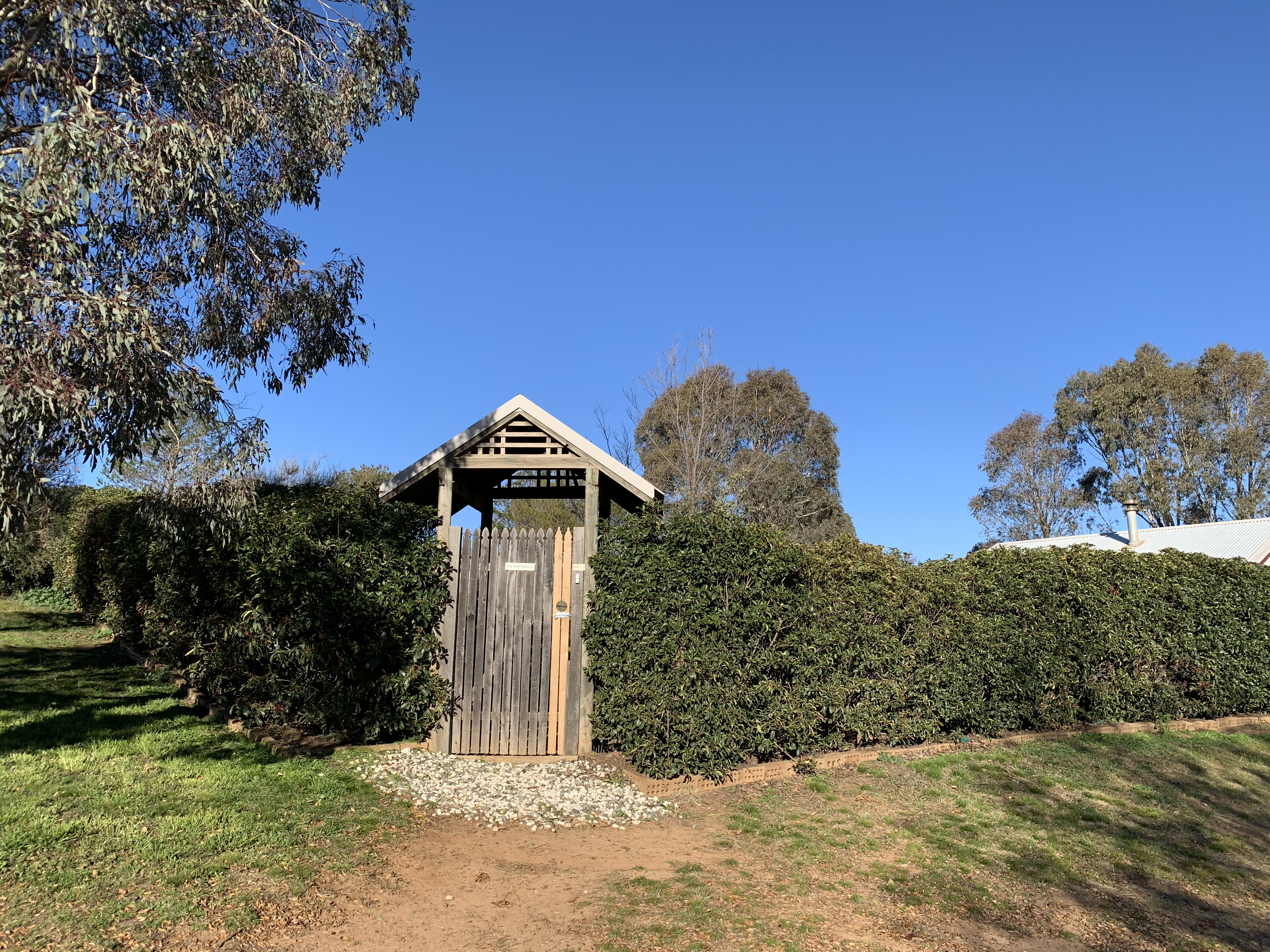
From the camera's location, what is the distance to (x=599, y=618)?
7879 millimetres

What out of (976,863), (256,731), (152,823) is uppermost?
(256,731)

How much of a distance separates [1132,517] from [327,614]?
2817cm

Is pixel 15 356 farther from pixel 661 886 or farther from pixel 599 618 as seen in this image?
pixel 661 886

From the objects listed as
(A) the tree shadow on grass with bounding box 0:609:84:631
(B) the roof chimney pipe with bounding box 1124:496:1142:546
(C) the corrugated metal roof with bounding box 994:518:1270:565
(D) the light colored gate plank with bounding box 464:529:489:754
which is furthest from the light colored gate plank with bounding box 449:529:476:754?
(B) the roof chimney pipe with bounding box 1124:496:1142:546

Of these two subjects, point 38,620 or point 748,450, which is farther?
point 748,450

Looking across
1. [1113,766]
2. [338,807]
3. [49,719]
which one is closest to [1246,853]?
[1113,766]

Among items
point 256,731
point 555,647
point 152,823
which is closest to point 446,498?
point 555,647

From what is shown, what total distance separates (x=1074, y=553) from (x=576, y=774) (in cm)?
728

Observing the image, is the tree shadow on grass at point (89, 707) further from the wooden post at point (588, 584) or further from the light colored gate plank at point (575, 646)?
the wooden post at point (588, 584)

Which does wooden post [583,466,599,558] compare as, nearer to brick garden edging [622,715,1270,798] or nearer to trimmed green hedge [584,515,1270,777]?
trimmed green hedge [584,515,1270,777]

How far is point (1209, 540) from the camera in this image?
24344mm

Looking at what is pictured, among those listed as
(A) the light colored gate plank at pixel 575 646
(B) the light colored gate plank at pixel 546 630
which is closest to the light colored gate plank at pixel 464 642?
(B) the light colored gate plank at pixel 546 630

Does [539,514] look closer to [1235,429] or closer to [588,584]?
[588,584]

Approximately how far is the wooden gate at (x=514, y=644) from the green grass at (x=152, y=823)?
1.35 m
